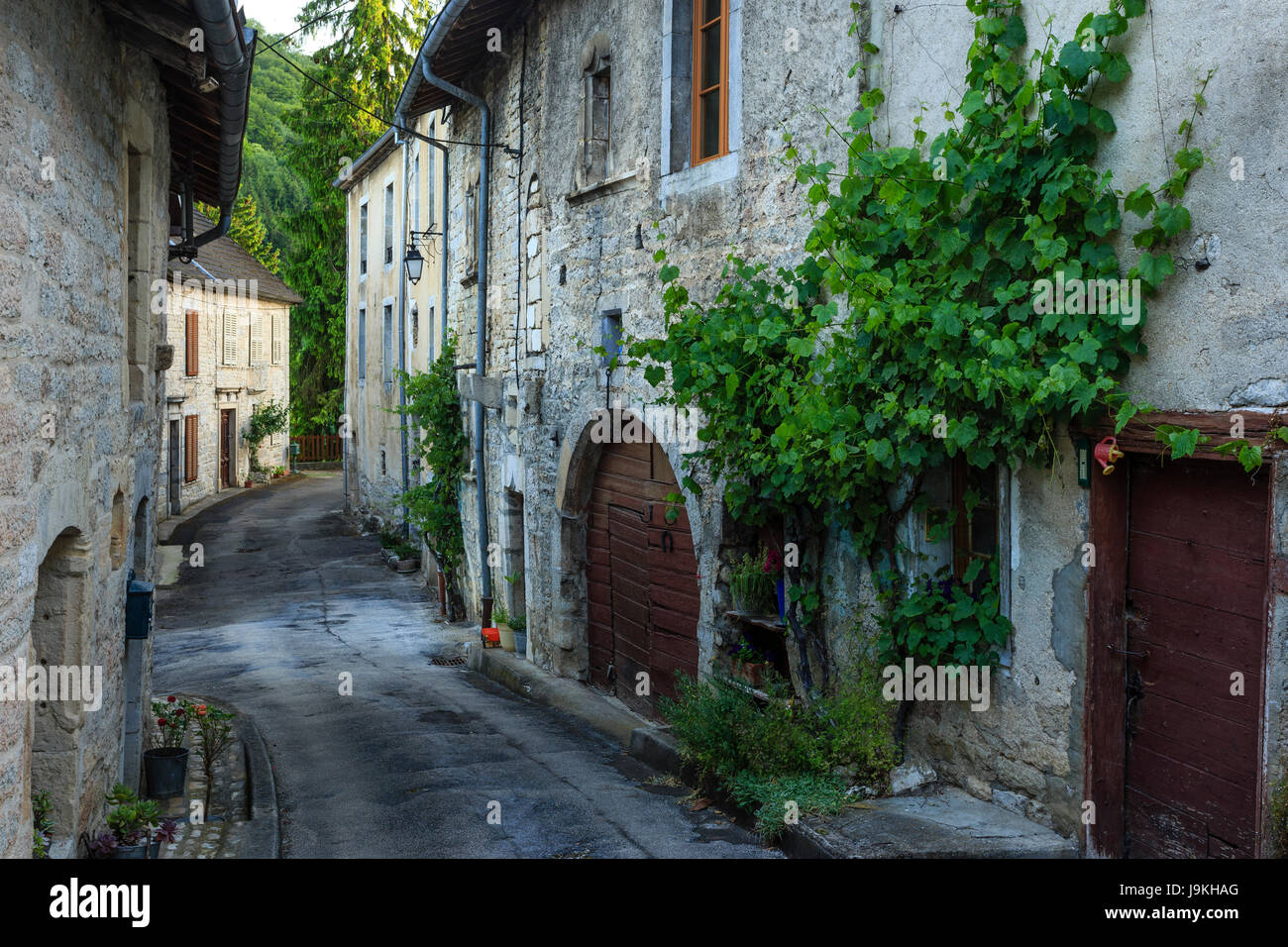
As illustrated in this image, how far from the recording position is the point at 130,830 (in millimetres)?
5508

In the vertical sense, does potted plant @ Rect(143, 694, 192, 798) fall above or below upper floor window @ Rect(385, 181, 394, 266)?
below

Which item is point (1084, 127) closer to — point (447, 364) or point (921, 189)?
point (921, 189)

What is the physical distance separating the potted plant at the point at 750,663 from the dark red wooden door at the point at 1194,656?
2.78 metres

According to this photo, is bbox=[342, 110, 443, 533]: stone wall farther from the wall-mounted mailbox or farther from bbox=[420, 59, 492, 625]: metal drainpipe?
the wall-mounted mailbox

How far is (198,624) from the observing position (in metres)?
15.0

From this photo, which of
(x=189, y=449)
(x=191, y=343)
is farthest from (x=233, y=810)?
(x=189, y=449)

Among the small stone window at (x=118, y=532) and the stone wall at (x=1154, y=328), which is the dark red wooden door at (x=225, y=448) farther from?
the stone wall at (x=1154, y=328)

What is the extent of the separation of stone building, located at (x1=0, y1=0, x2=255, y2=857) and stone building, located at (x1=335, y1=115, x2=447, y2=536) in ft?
30.1

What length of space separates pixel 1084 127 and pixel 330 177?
29.1 metres

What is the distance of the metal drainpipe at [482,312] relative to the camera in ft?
40.4

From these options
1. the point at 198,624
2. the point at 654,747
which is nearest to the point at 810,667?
the point at 654,747

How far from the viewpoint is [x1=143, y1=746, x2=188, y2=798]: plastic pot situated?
6.69 meters

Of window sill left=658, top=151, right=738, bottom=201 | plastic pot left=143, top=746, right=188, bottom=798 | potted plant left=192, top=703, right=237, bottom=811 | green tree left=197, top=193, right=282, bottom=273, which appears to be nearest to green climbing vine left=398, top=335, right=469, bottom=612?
potted plant left=192, top=703, right=237, bottom=811

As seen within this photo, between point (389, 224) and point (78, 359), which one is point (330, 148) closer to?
point (389, 224)
